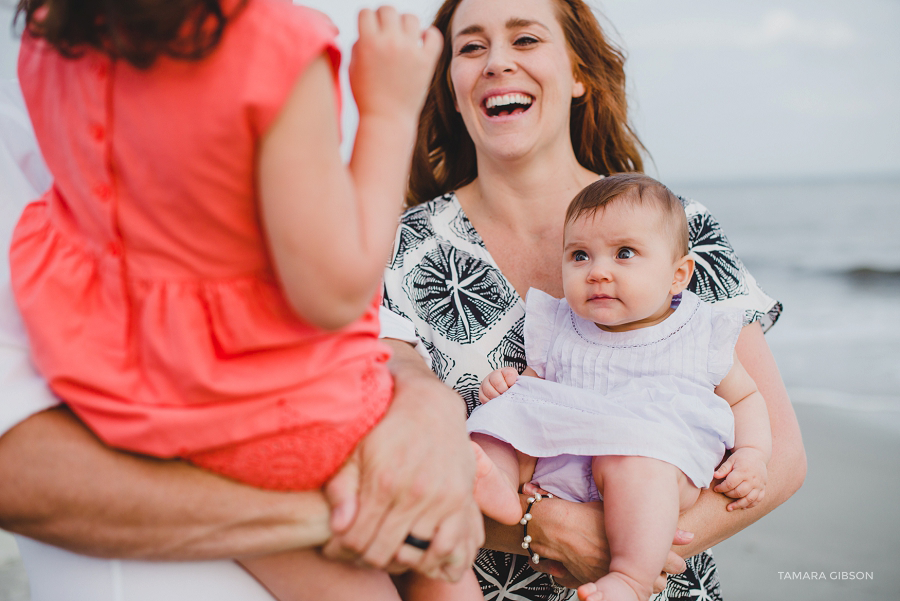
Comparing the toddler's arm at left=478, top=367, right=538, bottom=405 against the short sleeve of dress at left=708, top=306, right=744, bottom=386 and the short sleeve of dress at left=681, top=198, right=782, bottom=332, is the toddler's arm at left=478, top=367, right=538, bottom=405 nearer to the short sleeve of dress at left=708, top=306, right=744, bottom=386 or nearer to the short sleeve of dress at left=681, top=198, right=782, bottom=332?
the short sleeve of dress at left=708, top=306, right=744, bottom=386

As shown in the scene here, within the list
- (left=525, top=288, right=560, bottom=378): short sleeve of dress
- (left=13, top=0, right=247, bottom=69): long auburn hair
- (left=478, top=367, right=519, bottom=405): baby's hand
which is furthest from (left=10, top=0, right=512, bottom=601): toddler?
(left=525, top=288, right=560, bottom=378): short sleeve of dress

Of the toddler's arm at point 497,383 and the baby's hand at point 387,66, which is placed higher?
the baby's hand at point 387,66

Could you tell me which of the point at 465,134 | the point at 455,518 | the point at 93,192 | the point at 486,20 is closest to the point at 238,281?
A: the point at 93,192

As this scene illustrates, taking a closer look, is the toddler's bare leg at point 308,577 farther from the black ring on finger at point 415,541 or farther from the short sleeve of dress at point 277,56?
the short sleeve of dress at point 277,56

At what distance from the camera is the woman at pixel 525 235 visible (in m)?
1.73

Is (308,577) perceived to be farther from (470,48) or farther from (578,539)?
(470,48)

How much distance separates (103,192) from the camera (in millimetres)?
889

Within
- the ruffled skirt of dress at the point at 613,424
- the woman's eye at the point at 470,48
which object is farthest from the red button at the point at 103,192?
the woman's eye at the point at 470,48

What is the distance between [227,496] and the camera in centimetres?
103

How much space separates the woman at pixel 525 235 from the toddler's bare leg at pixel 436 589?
351 mm

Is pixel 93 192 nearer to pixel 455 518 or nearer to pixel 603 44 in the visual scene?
pixel 455 518

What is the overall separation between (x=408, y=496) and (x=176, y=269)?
546mm

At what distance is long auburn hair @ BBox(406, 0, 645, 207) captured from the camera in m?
2.47

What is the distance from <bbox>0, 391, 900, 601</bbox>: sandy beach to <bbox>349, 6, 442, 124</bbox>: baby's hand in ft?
11.7
